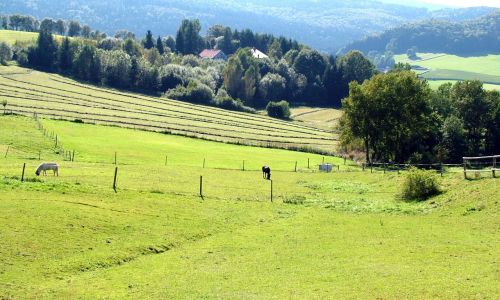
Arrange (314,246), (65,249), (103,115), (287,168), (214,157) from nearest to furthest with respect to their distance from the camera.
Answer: (65,249) → (314,246) → (287,168) → (214,157) → (103,115)

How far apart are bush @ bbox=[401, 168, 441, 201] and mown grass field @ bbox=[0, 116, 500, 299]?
1.13 metres

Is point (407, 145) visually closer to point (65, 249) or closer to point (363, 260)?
point (363, 260)

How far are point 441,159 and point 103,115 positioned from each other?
61.5m

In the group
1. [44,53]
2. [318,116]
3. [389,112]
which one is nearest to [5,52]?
[44,53]

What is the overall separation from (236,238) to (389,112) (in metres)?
52.6

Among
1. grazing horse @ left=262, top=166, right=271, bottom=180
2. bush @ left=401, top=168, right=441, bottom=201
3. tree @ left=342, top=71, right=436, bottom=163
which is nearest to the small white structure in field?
grazing horse @ left=262, top=166, right=271, bottom=180

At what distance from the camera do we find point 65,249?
98.7ft

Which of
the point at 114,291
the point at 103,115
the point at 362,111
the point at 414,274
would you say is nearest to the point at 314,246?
the point at 414,274

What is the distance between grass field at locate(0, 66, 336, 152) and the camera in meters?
107

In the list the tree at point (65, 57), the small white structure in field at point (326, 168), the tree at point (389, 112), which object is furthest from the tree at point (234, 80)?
the small white structure in field at point (326, 168)

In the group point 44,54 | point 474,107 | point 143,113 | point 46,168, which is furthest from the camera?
point 44,54

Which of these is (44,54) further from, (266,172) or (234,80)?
(266,172)

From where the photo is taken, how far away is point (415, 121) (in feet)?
272

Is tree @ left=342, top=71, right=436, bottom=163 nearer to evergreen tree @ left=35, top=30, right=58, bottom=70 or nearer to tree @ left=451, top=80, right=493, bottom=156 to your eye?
tree @ left=451, top=80, right=493, bottom=156
